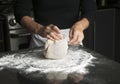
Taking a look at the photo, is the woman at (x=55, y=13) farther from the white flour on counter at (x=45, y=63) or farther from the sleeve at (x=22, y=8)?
the white flour on counter at (x=45, y=63)

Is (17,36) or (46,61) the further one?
(17,36)

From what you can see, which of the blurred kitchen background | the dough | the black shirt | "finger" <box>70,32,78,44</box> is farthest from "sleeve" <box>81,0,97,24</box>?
the blurred kitchen background

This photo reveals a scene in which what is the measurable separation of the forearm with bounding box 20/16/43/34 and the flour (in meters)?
0.12

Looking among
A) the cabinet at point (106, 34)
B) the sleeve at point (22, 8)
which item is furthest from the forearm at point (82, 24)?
the cabinet at point (106, 34)

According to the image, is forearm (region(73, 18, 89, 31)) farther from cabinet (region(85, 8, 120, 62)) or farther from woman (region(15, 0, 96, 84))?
cabinet (region(85, 8, 120, 62))

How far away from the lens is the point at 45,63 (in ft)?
3.25

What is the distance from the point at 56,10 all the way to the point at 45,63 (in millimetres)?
399

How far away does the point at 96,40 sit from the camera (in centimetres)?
231

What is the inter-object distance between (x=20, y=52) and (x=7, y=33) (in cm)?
86

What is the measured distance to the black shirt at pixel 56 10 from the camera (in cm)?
128

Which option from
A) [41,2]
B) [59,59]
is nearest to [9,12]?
[41,2]

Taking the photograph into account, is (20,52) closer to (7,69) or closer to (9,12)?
(7,69)

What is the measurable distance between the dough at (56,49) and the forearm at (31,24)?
17cm

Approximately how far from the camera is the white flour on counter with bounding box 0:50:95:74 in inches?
37.0
